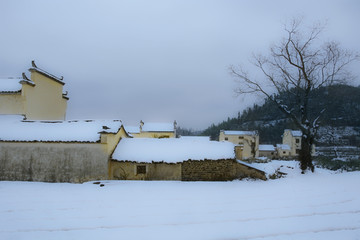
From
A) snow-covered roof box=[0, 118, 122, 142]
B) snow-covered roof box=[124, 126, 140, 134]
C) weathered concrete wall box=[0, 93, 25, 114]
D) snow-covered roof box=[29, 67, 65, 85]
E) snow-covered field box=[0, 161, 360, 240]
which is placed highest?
snow-covered roof box=[29, 67, 65, 85]

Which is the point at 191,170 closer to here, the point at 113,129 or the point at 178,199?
the point at 178,199

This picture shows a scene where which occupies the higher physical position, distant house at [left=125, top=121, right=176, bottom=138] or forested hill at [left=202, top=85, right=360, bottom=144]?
forested hill at [left=202, top=85, right=360, bottom=144]

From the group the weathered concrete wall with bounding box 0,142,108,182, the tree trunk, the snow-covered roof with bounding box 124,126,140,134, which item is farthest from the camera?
the snow-covered roof with bounding box 124,126,140,134

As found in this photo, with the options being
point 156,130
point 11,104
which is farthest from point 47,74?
point 156,130

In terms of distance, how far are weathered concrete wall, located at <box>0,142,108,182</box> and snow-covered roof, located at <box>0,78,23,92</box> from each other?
18.5 ft

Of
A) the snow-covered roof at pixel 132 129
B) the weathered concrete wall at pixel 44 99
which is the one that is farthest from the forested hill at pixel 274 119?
the weathered concrete wall at pixel 44 99

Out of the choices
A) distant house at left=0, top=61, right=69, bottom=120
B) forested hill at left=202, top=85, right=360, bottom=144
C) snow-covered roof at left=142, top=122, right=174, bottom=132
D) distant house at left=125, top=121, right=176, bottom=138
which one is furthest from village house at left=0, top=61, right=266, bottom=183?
forested hill at left=202, top=85, right=360, bottom=144

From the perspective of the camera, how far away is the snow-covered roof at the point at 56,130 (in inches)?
647

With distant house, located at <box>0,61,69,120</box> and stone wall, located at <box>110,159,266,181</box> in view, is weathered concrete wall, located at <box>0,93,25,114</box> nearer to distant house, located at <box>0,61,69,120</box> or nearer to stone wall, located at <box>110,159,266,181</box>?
distant house, located at <box>0,61,69,120</box>

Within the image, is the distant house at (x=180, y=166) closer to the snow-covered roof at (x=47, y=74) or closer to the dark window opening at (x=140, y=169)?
the dark window opening at (x=140, y=169)

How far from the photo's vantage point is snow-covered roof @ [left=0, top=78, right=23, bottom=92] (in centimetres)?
1942

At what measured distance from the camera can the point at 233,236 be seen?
22.7ft

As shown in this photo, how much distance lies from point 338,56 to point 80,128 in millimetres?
20487

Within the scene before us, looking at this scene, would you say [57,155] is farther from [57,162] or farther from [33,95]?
[33,95]
